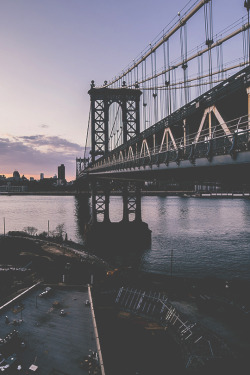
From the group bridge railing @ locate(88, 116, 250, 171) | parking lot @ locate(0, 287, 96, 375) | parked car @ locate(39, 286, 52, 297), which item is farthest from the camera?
parked car @ locate(39, 286, 52, 297)

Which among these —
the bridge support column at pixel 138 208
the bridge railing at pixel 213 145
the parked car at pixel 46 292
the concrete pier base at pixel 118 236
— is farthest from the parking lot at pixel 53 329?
the bridge support column at pixel 138 208

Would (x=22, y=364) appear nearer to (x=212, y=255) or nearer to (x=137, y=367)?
(x=137, y=367)

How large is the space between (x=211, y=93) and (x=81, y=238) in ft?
128

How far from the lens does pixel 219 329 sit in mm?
16188

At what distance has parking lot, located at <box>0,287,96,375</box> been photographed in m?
11.1

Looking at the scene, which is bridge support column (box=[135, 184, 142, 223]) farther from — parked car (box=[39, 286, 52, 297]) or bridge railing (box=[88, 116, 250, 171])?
parked car (box=[39, 286, 52, 297])

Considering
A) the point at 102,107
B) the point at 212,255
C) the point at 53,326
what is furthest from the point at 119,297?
the point at 102,107

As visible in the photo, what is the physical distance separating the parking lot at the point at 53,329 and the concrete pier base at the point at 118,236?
77.2ft

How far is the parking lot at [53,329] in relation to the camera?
11070mm

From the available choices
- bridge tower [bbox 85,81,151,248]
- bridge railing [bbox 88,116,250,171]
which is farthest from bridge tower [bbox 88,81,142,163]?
bridge railing [bbox 88,116,250,171]

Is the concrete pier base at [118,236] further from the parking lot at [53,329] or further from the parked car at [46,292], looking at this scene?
the parking lot at [53,329]

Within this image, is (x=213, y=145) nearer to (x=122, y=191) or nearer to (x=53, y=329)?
(x=53, y=329)

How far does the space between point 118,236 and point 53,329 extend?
29058mm

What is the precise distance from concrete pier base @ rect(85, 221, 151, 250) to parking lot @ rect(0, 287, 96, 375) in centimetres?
2354
